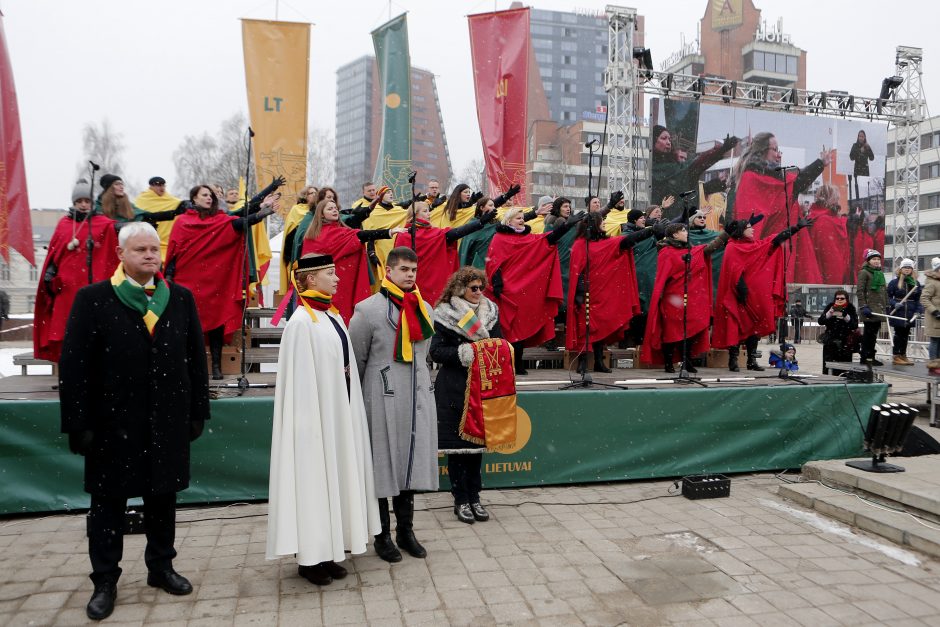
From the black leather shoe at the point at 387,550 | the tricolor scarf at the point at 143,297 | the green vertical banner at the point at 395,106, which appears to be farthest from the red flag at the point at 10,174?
the black leather shoe at the point at 387,550

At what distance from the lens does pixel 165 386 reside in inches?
134

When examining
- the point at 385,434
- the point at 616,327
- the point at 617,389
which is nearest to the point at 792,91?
the point at 616,327

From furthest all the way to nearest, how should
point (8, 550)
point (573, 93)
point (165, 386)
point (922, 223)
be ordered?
point (573, 93)
point (922, 223)
point (8, 550)
point (165, 386)

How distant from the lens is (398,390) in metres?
4.00

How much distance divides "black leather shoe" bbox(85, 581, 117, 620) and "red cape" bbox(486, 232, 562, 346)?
15.3ft

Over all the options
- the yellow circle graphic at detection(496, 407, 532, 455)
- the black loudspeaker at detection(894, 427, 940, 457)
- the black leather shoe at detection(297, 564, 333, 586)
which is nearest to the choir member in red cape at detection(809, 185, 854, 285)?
the black loudspeaker at detection(894, 427, 940, 457)

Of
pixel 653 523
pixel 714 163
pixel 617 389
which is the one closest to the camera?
pixel 653 523

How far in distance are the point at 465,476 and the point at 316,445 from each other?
1.75 m

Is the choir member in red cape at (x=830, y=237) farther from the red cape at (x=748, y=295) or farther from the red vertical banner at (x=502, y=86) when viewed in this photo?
the red cape at (x=748, y=295)

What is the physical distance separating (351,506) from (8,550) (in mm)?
2442

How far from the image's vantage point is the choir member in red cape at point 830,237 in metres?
24.5

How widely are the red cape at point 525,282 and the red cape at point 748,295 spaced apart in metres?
2.18

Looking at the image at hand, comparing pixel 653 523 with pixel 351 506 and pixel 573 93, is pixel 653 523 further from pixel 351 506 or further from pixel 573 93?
pixel 573 93

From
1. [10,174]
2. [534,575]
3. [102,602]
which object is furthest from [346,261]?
[10,174]
